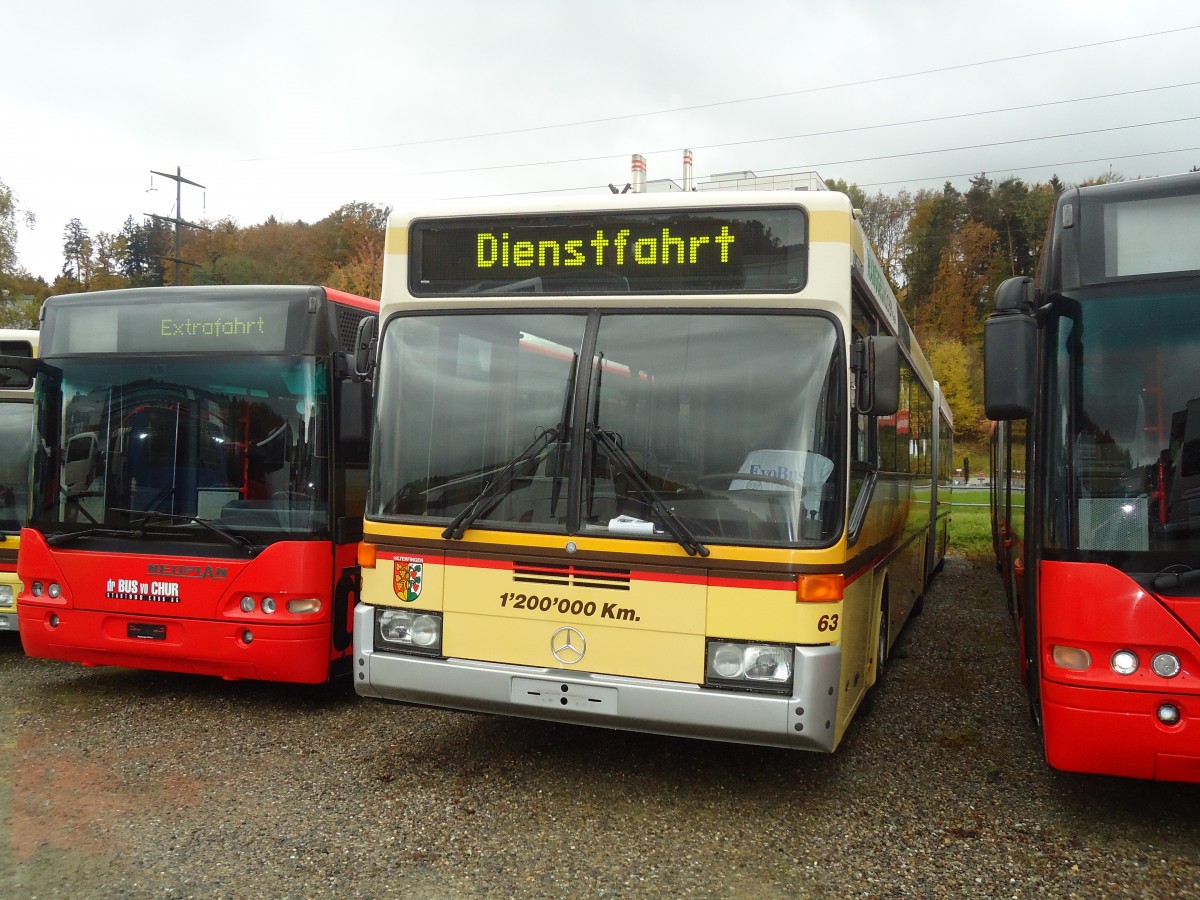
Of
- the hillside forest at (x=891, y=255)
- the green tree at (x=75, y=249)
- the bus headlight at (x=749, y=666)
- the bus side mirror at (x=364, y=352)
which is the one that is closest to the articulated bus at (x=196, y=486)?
the bus side mirror at (x=364, y=352)

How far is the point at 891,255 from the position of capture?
68000 mm

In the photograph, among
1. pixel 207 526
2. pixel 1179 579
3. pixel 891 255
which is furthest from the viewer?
pixel 891 255

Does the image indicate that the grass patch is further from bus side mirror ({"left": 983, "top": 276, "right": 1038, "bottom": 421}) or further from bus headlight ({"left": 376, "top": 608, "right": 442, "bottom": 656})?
bus headlight ({"left": 376, "top": 608, "right": 442, "bottom": 656})

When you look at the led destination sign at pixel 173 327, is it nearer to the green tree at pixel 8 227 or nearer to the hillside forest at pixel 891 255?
the hillside forest at pixel 891 255

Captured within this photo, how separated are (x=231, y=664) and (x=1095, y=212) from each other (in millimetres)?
5585

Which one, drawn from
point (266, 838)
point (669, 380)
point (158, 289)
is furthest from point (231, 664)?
point (669, 380)

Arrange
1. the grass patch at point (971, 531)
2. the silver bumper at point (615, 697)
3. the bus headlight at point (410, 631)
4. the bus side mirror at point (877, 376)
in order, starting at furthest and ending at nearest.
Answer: the grass patch at point (971, 531) < the bus headlight at point (410, 631) < the bus side mirror at point (877, 376) < the silver bumper at point (615, 697)

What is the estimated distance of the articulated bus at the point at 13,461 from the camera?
8141mm

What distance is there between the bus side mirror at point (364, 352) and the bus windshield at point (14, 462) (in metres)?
3.99

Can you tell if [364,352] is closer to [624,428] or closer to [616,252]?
[616,252]

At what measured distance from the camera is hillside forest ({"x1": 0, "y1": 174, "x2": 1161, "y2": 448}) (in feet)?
162

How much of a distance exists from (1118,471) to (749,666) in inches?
71.2

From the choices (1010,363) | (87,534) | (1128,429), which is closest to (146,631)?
(87,534)

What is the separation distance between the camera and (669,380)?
488cm
